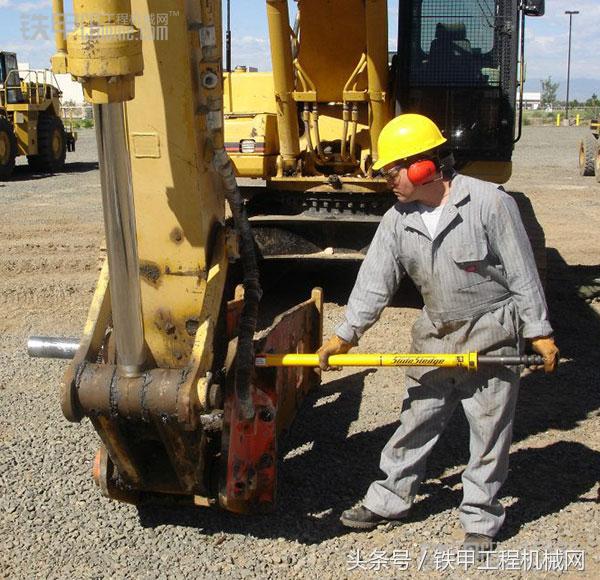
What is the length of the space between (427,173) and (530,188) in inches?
548

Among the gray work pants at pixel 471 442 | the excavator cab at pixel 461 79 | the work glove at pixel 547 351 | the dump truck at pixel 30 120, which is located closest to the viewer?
the work glove at pixel 547 351

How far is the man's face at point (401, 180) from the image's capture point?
12.1 ft

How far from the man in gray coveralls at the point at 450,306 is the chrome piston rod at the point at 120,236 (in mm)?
812

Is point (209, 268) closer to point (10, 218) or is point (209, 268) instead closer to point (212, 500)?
point (212, 500)

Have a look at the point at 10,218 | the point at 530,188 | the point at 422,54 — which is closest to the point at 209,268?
the point at 422,54

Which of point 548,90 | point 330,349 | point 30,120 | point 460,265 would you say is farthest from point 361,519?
point 548,90

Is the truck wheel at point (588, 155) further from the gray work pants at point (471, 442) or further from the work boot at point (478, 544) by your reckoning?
the work boot at point (478, 544)

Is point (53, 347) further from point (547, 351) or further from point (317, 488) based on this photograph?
point (547, 351)

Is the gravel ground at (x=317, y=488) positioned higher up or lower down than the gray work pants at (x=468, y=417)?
lower down

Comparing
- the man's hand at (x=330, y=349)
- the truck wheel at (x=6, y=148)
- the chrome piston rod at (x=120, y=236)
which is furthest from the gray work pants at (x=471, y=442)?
the truck wheel at (x=6, y=148)

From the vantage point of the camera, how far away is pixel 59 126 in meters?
21.3

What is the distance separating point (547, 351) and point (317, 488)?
1.43 metres

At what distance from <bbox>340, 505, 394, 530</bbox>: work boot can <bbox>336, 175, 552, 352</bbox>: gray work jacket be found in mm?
822

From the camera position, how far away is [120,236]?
3275mm
